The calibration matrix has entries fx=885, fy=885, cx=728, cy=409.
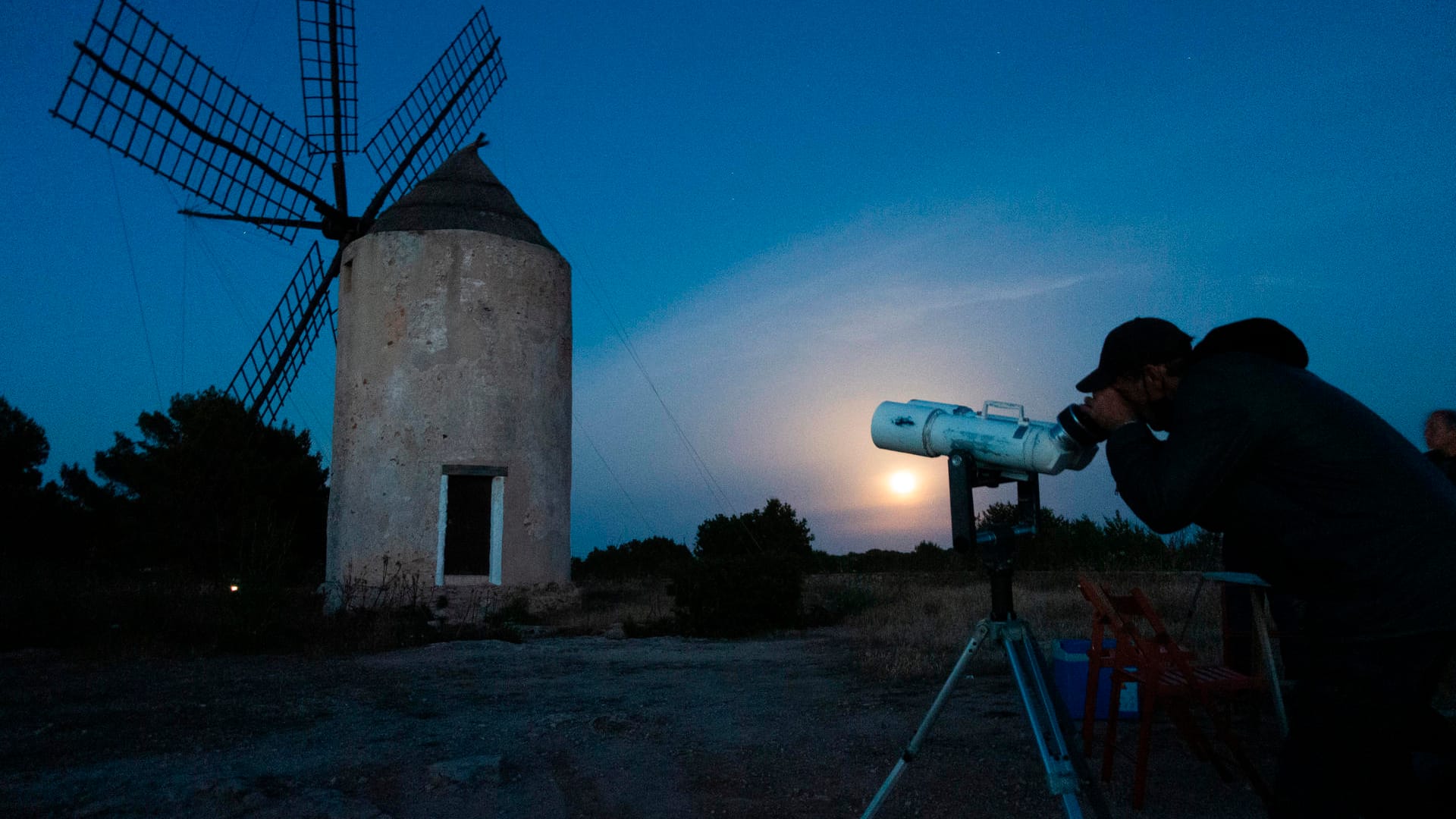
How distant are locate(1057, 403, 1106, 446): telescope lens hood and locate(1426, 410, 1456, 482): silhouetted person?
4.26 metres

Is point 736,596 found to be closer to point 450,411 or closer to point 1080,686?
point 450,411

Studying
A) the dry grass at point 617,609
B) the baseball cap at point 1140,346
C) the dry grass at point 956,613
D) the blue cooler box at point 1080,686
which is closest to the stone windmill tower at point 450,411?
the dry grass at point 617,609

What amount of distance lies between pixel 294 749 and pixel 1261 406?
15.5 feet

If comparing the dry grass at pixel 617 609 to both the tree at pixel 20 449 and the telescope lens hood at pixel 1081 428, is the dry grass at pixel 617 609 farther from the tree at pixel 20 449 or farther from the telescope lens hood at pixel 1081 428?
the tree at pixel 20 449

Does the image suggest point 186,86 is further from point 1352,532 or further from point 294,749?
point 1352,532

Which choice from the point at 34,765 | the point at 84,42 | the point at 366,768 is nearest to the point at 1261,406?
the point at 366,768

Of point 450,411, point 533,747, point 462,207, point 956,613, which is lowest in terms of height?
point 533,747

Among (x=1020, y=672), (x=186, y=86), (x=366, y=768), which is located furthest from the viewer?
(x=186, y=86)

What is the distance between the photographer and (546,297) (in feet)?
44.3

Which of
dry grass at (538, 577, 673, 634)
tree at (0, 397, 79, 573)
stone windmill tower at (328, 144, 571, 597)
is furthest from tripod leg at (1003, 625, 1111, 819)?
tree at (0, 397, 79, 573)

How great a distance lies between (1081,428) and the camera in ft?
7.95

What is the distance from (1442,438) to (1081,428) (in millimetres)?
4590

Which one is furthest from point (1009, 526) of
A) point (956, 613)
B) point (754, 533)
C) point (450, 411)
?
point (754, 533)

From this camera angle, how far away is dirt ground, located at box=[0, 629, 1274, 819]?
12.2ft
